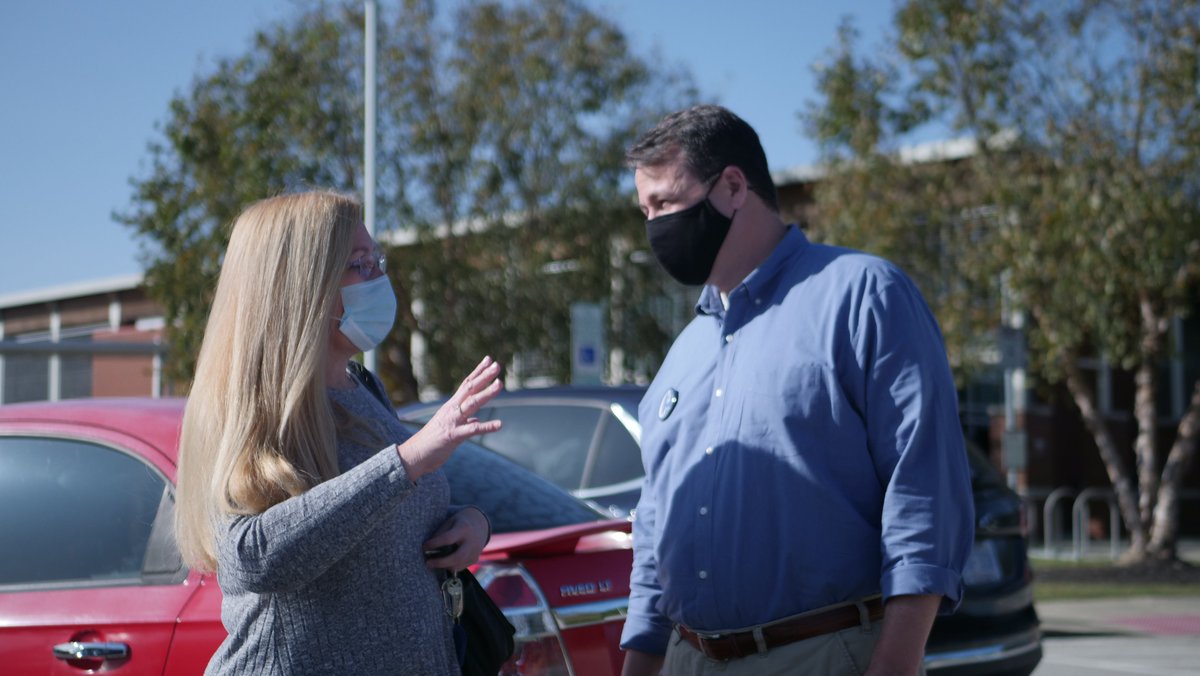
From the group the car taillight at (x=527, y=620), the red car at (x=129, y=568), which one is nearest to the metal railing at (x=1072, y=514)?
the red car at (x=129, y=568)

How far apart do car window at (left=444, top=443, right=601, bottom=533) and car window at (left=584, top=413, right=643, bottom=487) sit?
5.41 feet

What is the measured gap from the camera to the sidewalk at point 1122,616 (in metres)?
13.4

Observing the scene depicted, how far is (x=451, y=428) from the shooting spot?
2564 millimetres

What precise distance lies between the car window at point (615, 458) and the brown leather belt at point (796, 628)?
12.8 ft

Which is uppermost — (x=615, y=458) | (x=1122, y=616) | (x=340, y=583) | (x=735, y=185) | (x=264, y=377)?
(x=735, y=185)

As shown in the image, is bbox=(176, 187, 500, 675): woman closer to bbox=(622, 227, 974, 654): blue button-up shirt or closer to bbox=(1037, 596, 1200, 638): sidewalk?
bbox=(622, 227, 974, 654): blue button-up shirt

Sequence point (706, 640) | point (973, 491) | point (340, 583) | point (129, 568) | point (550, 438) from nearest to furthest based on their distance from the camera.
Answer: point (340, 583)
point (706, 640)
point (129, 568)
point (973, 491)
point (550, 438)

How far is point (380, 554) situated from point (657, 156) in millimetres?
1070

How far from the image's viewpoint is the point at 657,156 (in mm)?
3180

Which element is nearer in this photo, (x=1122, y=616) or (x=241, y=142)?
(x=1122, y=616)

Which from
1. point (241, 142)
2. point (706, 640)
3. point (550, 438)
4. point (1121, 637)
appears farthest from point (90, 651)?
point (241, 142)

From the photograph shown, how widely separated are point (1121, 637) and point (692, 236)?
11.0 m

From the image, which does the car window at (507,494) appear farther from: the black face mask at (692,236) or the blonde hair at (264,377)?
the blonde hair at (264,377)

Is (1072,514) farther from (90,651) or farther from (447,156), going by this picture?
(90,651)
